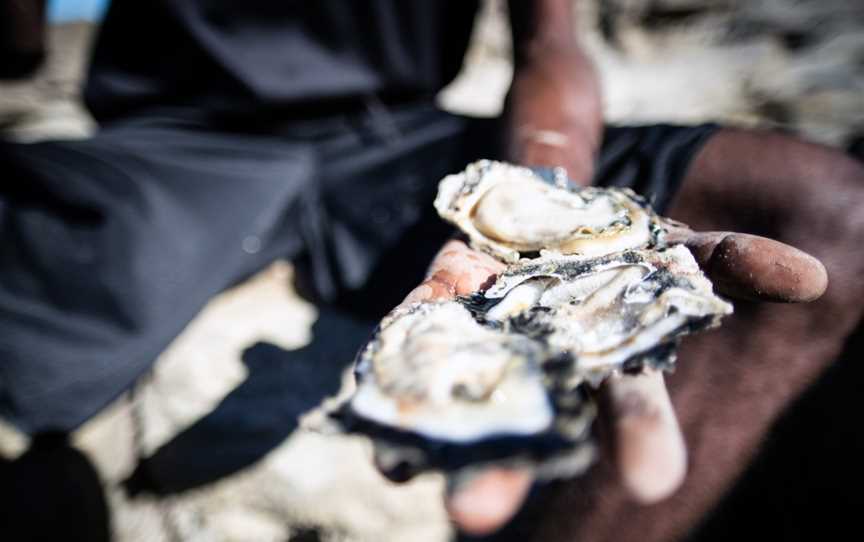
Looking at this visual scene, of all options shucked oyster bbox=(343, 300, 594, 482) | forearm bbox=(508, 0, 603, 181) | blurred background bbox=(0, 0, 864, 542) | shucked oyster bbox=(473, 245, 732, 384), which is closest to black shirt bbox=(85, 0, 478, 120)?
forearm bbox=(508, 0, 603, 181)

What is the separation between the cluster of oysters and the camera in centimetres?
55

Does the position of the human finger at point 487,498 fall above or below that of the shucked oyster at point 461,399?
below

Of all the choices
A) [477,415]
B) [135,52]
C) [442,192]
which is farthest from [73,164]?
[477,415]

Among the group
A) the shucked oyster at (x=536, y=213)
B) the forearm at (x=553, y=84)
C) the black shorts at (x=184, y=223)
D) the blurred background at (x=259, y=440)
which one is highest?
the forearm at (x=553, y=84)

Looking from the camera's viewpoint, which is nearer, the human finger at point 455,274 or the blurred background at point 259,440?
the human finger at point 455,274

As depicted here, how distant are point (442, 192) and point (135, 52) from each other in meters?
1.59

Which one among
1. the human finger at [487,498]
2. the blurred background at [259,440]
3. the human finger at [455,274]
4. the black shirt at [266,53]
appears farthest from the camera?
the black shirt at [266,53]

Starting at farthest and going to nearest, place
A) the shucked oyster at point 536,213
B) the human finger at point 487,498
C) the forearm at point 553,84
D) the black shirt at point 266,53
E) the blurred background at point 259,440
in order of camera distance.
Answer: the black shirt at point 266,53, the blurred background at point 259,440, the forearm at point 553,84, the shucked oyster at point 536,213, the human finger at point 487,498

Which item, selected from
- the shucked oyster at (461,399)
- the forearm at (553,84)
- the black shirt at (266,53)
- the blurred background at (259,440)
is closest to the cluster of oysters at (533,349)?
the shucked oyster at (461,399)

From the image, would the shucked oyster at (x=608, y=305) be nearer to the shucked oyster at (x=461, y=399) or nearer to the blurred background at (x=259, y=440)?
the shucked oyster at (x=461, y=399)

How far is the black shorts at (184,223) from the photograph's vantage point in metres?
1.33

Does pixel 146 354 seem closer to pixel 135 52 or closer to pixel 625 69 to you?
pixel 135 52

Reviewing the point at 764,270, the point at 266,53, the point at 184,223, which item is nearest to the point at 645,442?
the point at 764,270

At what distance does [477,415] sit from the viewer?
583mm
